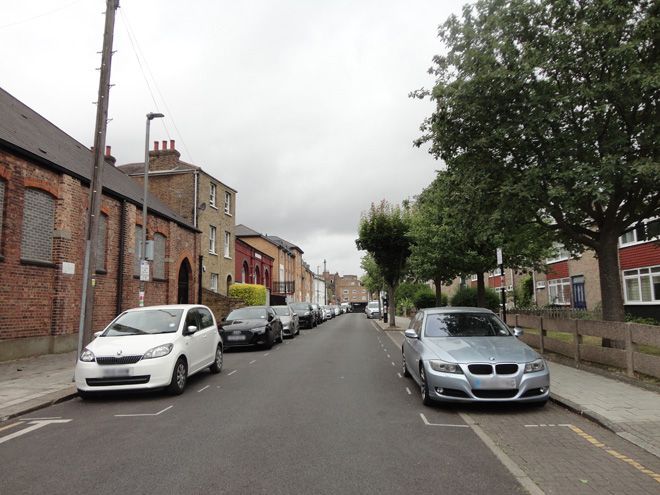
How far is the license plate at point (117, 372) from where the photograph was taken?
730 centimetres

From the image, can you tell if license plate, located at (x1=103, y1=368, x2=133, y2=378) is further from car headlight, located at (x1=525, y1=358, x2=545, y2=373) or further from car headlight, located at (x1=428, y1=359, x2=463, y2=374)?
car headlight, located at (x1=525, y1=358, x2=545, y2=373)

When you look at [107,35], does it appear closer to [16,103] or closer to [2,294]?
[2,294]

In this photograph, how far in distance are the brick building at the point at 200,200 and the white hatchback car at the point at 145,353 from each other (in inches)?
721

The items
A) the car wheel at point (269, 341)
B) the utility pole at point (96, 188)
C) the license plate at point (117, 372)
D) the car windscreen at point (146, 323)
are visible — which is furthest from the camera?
the car wheel at point (269, 341)

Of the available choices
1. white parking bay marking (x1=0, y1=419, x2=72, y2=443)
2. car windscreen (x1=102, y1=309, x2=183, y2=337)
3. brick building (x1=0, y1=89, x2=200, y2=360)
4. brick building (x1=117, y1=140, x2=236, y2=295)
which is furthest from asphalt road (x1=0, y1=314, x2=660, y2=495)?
brick building (x1=117, y1=140, x2=236, y2=295)

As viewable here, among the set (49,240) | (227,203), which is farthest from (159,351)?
(227,203)

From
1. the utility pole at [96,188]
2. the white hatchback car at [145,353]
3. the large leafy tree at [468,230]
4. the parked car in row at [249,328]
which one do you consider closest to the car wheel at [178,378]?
the white hatchback car at [145,353]

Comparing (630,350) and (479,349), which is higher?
(479,349)

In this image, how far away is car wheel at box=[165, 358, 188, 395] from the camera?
25.3ft

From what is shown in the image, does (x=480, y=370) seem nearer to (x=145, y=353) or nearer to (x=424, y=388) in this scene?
(x=424, y=388)

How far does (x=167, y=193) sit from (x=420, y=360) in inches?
947

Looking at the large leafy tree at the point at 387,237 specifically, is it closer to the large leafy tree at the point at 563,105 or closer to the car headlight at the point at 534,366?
the large leafy tree at the point at 563,105

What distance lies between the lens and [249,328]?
15.1 metres

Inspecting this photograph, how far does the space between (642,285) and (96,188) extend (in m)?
23.2
